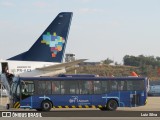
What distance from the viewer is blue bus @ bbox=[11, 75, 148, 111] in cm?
3550

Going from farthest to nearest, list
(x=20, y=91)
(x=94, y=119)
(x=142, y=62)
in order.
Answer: (x=142, y=62)
(x=20, y=91)
(x=94, y=119)

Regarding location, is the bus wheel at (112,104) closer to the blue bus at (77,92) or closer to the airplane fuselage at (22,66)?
the blue bus at (77,92)

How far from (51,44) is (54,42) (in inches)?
14.4

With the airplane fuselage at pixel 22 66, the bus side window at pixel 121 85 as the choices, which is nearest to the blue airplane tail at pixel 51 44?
the airplane fuselage at pixel 22 66

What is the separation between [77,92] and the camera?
3625 cm

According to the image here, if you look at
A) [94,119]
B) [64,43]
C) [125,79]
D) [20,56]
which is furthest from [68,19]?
[94,119]

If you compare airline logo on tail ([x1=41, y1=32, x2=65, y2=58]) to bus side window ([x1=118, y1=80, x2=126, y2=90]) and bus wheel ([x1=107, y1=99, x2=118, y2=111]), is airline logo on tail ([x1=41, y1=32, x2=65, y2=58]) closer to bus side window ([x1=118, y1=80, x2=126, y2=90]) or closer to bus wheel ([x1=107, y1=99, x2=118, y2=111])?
bus side window ([x1=118, y1=80, x2=126, y2=90])

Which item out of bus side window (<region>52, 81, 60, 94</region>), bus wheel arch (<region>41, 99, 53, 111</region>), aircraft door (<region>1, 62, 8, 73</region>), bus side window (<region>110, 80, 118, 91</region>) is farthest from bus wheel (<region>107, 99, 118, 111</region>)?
aircraft door (<region>1, 62, 8, 73</region>)

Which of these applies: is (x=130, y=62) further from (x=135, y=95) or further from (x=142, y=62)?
(x=135, y=95)

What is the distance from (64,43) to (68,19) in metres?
2.52

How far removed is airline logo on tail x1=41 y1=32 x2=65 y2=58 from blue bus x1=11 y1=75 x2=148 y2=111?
1742 centimetres

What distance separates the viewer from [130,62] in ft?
530

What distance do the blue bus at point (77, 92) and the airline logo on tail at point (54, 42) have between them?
1742 cm

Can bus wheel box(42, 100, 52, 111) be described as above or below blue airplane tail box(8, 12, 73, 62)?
below
